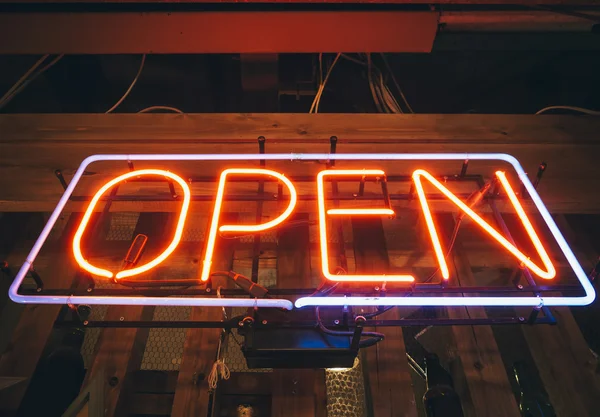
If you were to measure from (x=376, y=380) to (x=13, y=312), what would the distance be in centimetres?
197

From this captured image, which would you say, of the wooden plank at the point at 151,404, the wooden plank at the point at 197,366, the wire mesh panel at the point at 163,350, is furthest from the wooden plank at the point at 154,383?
the wire mesh panel at the point at 163,350

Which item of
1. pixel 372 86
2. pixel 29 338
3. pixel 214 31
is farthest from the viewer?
pixel 372 86

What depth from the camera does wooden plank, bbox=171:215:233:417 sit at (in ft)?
5.63

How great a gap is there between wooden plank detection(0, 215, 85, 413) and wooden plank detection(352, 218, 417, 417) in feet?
4.89

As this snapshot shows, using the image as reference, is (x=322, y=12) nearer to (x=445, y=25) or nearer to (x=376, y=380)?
(x=445, y=25)

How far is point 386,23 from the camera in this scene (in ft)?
8.14

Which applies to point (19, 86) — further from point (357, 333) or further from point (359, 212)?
point (357, 333)

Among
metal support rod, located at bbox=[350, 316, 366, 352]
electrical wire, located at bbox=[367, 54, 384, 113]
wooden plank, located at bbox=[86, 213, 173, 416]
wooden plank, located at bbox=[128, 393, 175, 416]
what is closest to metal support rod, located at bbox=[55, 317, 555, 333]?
metal support rod, located at bbox=[350, 316, 366, 352]

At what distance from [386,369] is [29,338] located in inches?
65.4

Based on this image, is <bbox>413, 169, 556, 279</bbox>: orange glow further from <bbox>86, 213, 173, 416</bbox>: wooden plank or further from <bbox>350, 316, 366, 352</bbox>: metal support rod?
<bbox>86, 213, 173, 416</bbox>: wooden plank

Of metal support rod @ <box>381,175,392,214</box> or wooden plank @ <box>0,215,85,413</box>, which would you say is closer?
wooden plank @ <box>0,215,85,413</box>

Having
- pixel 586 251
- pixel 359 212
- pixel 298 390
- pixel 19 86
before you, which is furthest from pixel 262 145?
pixel 19 86

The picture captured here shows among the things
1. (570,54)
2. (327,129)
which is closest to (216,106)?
(327,129)

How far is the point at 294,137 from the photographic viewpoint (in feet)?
8.54
